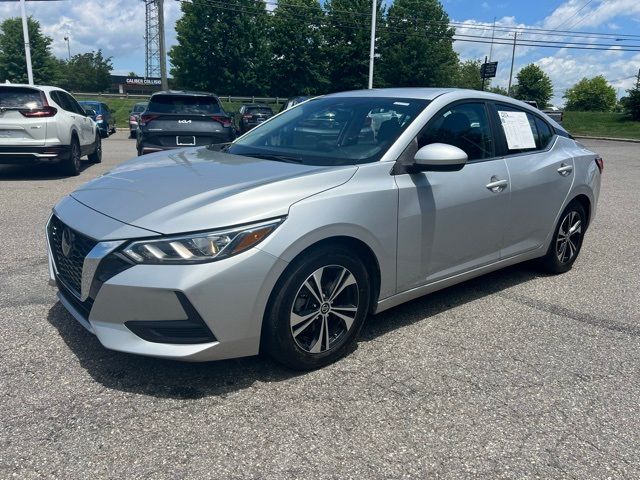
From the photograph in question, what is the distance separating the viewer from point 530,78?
6806cm

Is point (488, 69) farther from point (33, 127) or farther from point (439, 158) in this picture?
point (439, 158)

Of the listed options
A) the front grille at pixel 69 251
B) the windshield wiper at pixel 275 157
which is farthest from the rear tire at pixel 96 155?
the front grille at pixel 69 251

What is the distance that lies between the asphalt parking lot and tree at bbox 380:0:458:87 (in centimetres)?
5201

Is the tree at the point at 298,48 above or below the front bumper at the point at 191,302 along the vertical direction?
above

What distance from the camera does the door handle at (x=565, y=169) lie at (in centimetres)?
468

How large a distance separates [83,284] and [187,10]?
2288 inches

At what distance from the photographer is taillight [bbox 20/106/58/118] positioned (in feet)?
30.7

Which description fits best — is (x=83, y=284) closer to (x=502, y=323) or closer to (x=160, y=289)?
(x=160, y=289)

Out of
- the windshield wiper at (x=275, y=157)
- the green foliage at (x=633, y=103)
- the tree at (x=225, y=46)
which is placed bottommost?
the windshield wiper at (x=275, y=157)

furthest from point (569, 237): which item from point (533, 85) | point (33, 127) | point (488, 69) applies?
point (533, 85)

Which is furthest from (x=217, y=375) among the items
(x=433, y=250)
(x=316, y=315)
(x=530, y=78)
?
(x=530, y=78)

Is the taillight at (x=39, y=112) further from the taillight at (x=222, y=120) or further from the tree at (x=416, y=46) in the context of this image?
the tree at (x=416, y=46)

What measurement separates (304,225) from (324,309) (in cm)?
53

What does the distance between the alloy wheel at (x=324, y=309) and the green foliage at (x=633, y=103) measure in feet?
129
